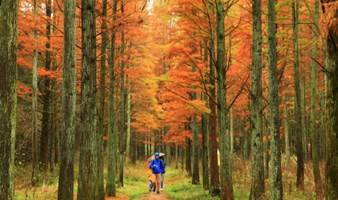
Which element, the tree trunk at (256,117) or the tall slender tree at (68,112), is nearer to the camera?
the tall slender tree at (68,112)

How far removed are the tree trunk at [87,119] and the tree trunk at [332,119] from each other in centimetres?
638

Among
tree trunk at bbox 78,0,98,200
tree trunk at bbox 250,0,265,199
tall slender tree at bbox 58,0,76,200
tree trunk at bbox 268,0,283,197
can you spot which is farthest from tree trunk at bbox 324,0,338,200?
tree trunk at bbox 78,0,98,200

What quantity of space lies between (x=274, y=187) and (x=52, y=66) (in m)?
15.7

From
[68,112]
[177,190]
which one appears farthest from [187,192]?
[68,112]

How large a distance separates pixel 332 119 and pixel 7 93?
5.23 meters

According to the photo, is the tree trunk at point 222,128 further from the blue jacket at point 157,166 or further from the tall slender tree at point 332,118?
the blue jacket at point 157,166

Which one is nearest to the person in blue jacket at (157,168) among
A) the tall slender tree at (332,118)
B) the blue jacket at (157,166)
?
the blue jacket at (157,166)

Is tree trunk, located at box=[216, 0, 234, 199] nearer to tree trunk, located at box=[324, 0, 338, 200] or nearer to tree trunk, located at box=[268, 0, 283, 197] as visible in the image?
tree trunk, located at box=[268, 0, 283, 197]

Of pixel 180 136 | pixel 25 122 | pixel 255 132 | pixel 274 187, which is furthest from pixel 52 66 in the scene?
pixel 274 187

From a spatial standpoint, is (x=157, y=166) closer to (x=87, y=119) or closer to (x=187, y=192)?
(x=187, y=192)

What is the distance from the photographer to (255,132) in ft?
30.7

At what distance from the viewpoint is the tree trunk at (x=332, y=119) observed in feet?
17.2

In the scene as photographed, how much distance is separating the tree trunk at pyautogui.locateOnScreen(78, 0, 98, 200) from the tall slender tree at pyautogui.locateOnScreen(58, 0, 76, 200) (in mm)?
1127

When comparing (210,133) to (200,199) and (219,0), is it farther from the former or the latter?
(219,0)
